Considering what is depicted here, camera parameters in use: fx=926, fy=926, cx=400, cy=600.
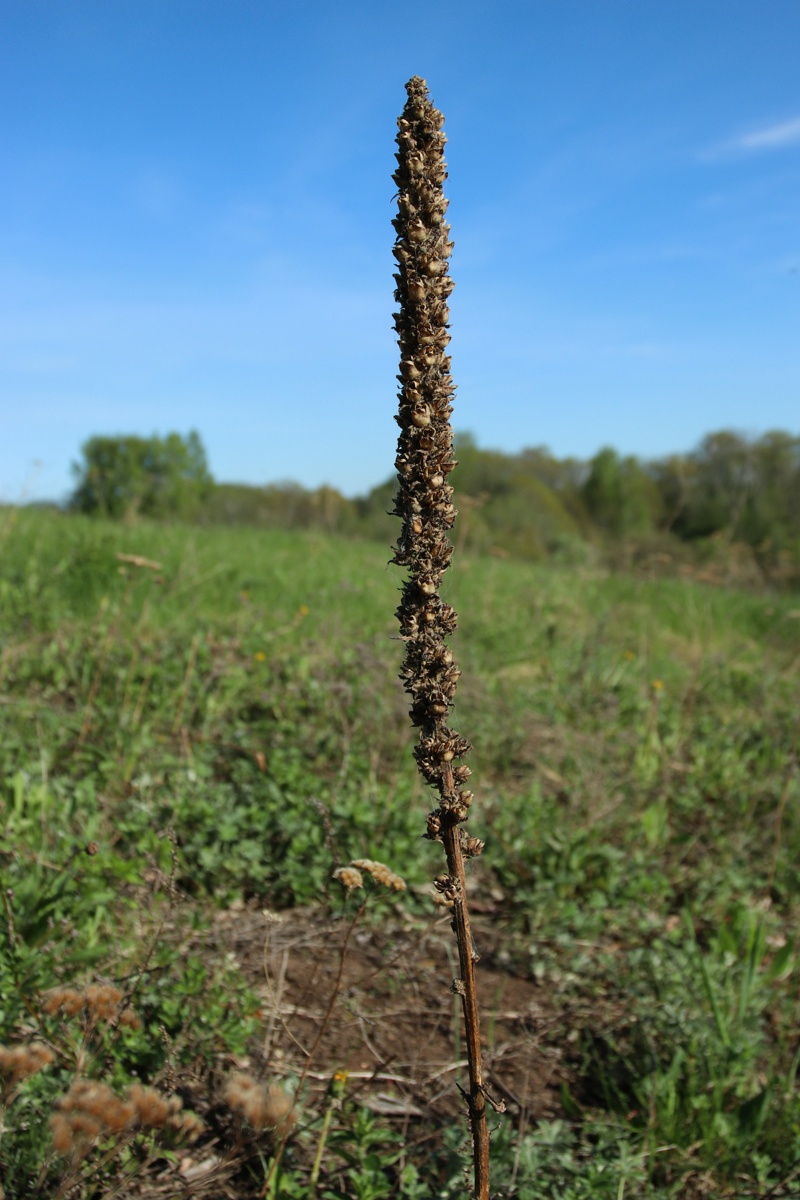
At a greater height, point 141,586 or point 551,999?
point 141,586

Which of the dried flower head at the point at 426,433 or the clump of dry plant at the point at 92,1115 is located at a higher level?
the dried flower head at the point at 426,433

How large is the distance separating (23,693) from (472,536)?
954 centimetres

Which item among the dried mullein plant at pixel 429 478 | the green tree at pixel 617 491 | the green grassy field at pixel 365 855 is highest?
the green tree at pixel 617 491

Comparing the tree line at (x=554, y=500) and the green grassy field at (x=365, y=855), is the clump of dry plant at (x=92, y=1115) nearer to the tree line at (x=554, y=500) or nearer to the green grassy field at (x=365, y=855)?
the green grassy field at (x=365, y=855)

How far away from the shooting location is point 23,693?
4629 millimetres

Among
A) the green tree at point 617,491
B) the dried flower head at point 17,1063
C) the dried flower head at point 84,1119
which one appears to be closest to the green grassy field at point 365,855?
the dried flower head at point 84,1119

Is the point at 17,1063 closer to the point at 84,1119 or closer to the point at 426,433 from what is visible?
the point at 84,1119

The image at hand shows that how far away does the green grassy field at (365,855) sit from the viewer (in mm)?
2225

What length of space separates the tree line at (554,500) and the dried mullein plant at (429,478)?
5.3 inches

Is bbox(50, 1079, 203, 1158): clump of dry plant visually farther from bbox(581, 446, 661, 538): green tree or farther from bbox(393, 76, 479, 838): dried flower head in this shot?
bbox(581, 446, 661, 538): green tree

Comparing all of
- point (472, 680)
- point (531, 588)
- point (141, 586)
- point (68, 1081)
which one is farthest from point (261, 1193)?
point (531, 588)

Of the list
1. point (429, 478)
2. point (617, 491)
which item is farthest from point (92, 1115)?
point (617, 491)

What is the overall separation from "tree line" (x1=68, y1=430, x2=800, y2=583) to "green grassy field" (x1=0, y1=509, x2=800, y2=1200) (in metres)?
1.18

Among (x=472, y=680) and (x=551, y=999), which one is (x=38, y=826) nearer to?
(x=551, y=999)
